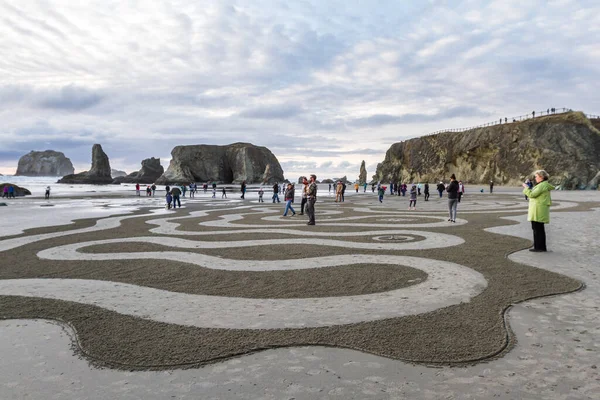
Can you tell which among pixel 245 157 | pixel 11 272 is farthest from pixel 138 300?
pixel 245 157

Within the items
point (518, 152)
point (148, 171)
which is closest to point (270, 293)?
point (518, 152)

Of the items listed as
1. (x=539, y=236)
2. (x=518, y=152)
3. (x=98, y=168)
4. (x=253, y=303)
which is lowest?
(x=253, y=303)

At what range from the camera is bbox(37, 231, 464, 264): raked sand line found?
871cm

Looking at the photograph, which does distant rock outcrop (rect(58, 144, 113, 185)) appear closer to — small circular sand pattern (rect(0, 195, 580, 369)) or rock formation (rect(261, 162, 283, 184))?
rock formation (rect(261, 162, 283, 184))

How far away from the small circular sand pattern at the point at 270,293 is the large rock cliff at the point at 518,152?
60119 mm

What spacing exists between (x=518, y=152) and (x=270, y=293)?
74437 mm

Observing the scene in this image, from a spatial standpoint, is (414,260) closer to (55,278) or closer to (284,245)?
(284,245)

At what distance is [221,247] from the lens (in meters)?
Result: 11.0

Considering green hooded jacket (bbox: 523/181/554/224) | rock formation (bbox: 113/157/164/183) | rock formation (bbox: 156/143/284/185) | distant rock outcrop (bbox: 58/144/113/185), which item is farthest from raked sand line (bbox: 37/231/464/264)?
rock formation (bbox: 113/157/164/183)

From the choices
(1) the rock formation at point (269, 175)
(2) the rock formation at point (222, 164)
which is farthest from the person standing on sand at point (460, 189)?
(2) the rock formation at point (222, 164)

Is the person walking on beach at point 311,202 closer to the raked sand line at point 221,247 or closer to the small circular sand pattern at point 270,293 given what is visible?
the raked sand line at point 221,247

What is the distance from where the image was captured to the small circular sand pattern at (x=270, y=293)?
→ 14.6 feet

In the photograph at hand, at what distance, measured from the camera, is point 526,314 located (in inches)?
210

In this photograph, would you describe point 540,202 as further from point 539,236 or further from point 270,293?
point 270,293
